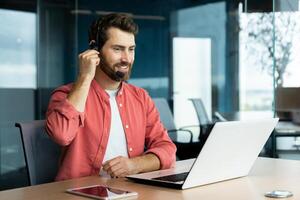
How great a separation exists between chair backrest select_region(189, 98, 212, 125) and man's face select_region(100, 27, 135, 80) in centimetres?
360

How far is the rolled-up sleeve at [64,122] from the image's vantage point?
6.24ft

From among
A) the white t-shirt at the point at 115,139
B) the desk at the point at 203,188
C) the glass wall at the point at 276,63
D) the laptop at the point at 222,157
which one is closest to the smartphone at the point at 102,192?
the desk at the point at 203,188

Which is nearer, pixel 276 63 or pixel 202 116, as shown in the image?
pixel 276 63

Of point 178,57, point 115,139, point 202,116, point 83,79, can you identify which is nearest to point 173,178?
point 115,139

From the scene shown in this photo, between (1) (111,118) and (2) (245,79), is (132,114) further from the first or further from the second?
(2) (245,79)

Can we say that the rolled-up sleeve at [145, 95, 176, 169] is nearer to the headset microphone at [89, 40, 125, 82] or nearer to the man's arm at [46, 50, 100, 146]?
the headset microphone at [89, 40, 125, 82]

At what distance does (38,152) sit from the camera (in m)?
2.03

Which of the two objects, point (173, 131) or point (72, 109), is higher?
point (72, 109)

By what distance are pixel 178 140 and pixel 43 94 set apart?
57.3 inches

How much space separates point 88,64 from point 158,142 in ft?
1.53

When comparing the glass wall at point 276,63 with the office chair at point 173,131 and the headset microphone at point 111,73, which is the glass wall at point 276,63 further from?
the headset microphone at point 111,73

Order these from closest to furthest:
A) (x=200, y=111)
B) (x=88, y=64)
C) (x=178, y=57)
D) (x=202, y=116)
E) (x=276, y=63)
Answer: (x=88, y=64) → (x=276, y=63) → (x=202, y=116) → (x=200, y=111) → (x=178, y=57)

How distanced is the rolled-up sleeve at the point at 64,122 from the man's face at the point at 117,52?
0.26m

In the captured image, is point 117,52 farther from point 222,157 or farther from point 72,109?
point 222,157
